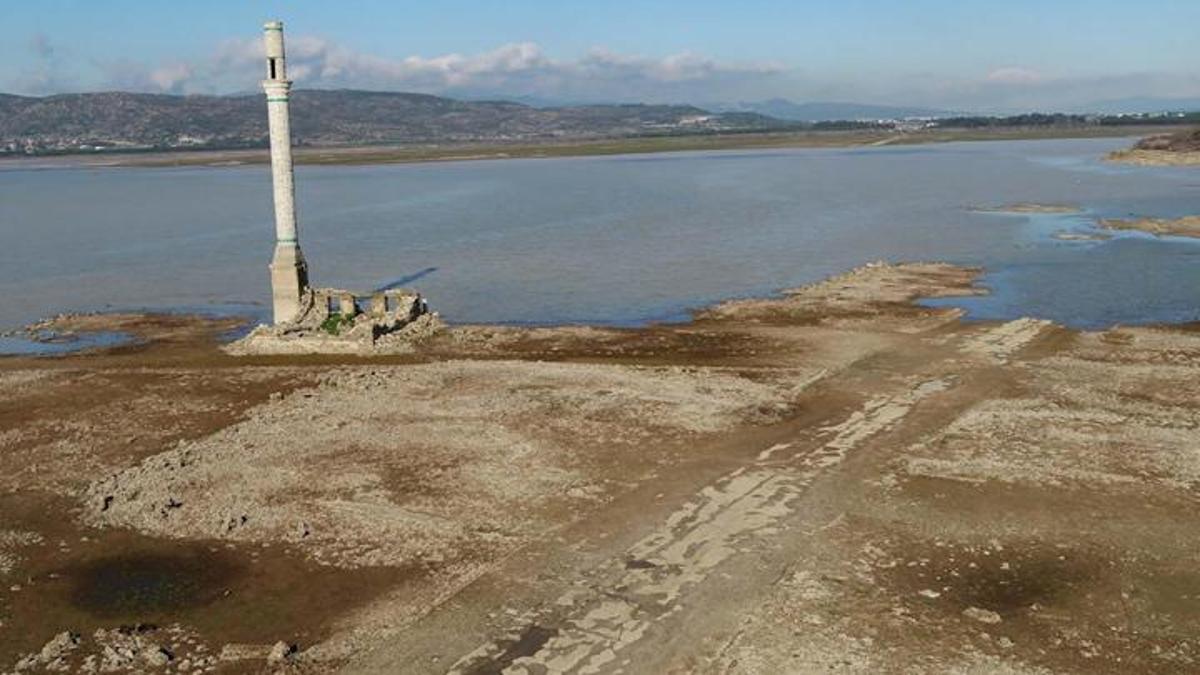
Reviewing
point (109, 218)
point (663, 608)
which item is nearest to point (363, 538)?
point (663, 608)

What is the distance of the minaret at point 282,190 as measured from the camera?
3516 centimetres

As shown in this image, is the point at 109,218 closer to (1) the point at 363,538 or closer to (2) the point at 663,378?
(2) the point at 663,378

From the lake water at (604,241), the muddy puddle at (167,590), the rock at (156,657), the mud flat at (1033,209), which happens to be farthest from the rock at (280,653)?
the mud flat at (1033,209)

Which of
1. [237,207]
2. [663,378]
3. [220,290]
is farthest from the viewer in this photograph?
[237,207]

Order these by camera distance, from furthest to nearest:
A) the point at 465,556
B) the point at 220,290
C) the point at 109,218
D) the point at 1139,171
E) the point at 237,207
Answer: the point at 1139,171
the point at 237,207
the point at 109,218
the point at 220,290
the point at 465,556

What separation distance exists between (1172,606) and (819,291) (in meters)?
30.1

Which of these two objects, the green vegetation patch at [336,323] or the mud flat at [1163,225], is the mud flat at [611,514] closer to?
the green vegetation patch at [336,323]

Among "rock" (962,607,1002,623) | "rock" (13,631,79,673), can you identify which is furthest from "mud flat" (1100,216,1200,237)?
"rock" (13,631,79,673)

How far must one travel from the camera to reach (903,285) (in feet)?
147

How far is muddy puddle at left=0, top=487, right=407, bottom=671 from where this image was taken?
45.0 feet

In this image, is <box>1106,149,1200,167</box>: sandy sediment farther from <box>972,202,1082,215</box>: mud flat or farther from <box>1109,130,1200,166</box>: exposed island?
<box>972,202,1082,215</box>: mud flat

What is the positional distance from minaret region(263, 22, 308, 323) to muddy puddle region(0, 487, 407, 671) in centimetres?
1940

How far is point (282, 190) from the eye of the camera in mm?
35875

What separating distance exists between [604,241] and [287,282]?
30.9 metres
